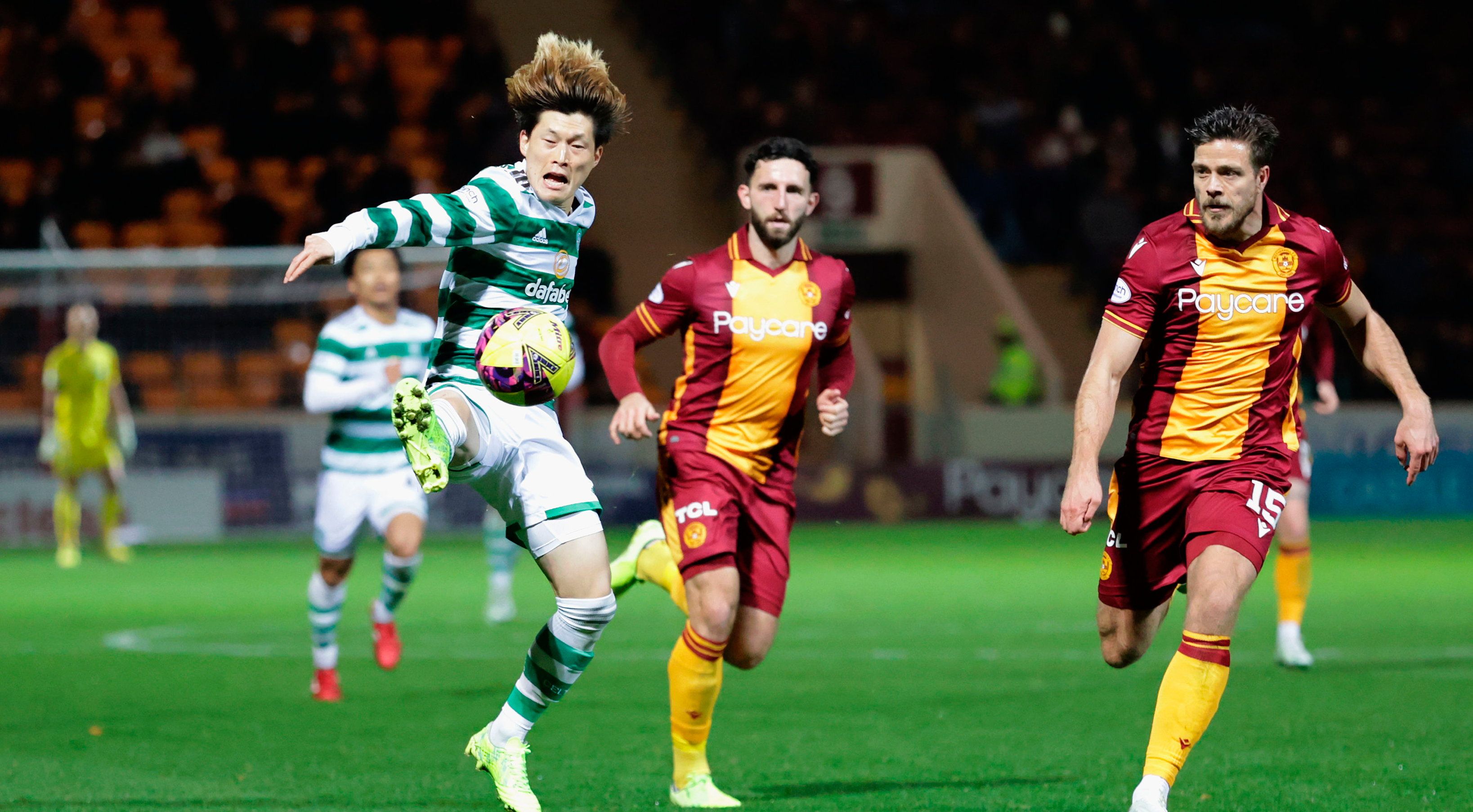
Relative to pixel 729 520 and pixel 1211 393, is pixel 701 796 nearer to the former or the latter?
pixel 729 520

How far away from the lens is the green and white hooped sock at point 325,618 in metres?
8.84

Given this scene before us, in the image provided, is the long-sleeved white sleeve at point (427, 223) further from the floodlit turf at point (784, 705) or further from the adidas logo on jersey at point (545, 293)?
the floodlit turf at point (784, 705)

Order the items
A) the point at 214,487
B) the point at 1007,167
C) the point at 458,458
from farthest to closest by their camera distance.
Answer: the point at 1007,167 → the point at 214,487 → the point at 458,458

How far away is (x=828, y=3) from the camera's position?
25.8m

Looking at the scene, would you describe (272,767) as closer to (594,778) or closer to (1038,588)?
(594,778)

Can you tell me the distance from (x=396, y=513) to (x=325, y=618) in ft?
2.13

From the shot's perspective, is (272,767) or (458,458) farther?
(272,767)

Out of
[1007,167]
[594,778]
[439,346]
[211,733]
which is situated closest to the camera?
[439,346]

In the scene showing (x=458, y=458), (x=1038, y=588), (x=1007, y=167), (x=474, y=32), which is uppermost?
(x=474, y=32)

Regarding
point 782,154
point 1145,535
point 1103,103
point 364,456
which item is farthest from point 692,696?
point 1103,103

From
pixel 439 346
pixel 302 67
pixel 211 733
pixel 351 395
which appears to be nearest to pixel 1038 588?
pixel 351 395

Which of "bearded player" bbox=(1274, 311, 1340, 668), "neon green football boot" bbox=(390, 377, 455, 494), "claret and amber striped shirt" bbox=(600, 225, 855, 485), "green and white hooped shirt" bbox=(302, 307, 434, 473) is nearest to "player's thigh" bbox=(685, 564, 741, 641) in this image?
"claret and amber striped shirt" bbox=(600, 225, 855, 485)

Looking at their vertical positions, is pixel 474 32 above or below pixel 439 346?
above

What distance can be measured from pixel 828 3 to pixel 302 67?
761 centimetres
